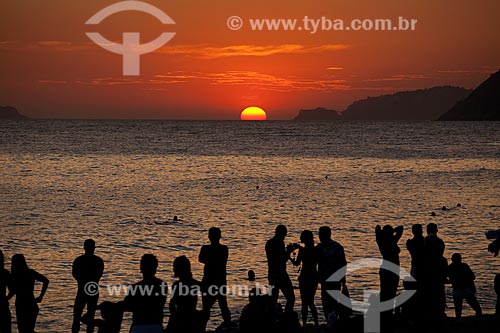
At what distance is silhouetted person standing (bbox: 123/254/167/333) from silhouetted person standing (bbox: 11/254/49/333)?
4.03 m

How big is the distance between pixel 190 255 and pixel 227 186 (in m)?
29.2

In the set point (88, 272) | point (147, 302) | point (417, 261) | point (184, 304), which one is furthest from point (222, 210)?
point (147, 302)

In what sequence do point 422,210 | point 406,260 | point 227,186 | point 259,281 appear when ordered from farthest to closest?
point 227,186, point 422,210, point 406,260, point 259,281

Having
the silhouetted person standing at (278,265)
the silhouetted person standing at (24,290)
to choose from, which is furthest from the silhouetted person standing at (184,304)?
the silhouetted person standing at (278,265)

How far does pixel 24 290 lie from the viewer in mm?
11984

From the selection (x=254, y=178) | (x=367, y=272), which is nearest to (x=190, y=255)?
(x=367, y=272)

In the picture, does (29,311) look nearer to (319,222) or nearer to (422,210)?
(319,222)

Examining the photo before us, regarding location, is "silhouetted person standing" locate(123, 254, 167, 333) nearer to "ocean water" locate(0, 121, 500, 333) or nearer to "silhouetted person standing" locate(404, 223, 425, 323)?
"silhouetted person standing" locate(404, 223, 425, 323)

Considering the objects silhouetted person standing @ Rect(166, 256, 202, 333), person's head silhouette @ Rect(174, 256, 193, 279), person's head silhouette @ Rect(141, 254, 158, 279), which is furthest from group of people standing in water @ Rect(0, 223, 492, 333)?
person's head silhouette @ Rect(141, 254, 158, 279)

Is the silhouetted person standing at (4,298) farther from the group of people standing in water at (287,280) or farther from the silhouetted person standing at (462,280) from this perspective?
the silhouetted person standing at (462,280)

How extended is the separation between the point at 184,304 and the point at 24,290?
4266 millimetres

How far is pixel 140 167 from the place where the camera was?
73.9 m

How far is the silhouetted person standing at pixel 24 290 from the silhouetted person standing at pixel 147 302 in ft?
13.2

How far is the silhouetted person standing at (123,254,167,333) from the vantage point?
8.50 metres
